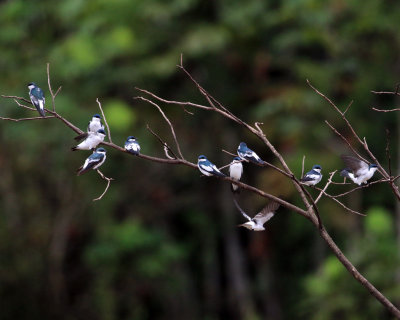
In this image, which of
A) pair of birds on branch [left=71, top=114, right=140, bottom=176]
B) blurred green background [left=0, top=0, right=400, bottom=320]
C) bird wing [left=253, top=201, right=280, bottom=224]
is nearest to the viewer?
pair of birds on branch [left=71, top=114, right=140, bottom=176]

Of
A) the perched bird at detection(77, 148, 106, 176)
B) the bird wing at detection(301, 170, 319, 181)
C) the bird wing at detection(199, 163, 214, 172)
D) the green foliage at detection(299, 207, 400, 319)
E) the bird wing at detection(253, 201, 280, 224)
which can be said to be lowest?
the green foliage at detection(299, 207, 400, 319)

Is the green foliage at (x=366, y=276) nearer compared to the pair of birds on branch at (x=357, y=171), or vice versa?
the pair of birds on branch at (x=357, y=171)

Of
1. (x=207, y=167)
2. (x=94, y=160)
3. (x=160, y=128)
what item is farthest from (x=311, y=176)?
(x=160, y=128)

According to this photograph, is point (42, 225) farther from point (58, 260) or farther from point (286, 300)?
point (286, 300)

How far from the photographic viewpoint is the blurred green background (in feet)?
37.0

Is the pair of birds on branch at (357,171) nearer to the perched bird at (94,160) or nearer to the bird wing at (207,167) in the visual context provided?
the bird wing at (207,167)

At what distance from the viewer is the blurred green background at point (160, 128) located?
11266mm

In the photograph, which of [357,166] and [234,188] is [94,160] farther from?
[357,166]

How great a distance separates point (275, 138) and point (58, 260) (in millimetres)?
4003

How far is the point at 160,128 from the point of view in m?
12.7

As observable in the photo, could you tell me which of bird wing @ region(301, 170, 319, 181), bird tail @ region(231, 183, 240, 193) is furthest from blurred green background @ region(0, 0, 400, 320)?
bird tail @ region(231, 183, 240, 193)

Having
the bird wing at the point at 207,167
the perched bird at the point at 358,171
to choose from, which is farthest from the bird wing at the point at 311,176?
the bird wing at the point at 207,167

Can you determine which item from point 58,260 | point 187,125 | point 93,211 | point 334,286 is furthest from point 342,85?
point 58,260

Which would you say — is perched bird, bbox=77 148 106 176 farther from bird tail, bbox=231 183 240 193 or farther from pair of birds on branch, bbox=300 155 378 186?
A: pair of birds on branch, bbox=300 155 378 186
